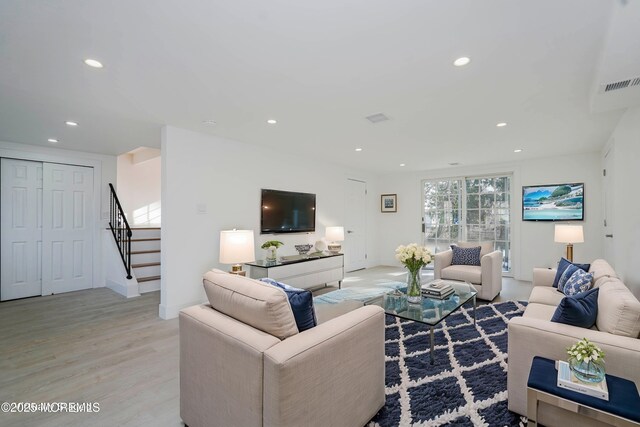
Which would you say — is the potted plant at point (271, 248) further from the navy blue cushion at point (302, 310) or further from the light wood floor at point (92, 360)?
the navy blue cushion at point (302, 310)

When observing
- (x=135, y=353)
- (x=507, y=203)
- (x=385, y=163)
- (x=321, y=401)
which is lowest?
(x=135, y=353)

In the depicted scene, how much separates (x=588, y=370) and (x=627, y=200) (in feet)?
8.55

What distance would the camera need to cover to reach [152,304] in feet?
13.6

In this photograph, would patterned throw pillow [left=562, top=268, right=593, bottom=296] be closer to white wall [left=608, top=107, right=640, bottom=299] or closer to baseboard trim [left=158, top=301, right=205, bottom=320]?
white wall [left=608, top=107, right=640, bottom=299]

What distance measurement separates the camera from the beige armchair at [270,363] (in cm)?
127

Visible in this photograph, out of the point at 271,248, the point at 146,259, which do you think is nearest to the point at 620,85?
the point at 271,248

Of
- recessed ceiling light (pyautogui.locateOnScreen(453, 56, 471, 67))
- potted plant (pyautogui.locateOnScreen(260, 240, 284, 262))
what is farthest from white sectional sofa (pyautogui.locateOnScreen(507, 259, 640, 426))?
potted plant (pyautogui.locateOnScreen(260, 240, 284, 262))

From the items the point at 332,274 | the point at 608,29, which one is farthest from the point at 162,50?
the point at 332,274

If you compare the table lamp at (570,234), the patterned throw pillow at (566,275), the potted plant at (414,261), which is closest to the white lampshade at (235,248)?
the potted plant at (414,261)

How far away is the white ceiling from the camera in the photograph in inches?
63.8

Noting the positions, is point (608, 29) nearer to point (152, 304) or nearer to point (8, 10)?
point (8, 10)

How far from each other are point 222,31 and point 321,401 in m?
2.06

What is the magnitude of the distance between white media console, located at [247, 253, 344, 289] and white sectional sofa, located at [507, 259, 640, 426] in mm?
2804

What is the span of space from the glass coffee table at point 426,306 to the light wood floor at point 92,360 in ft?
6.06
